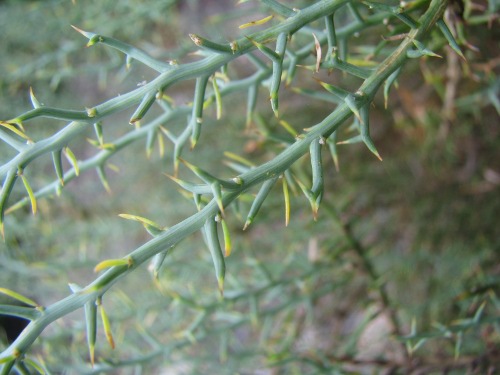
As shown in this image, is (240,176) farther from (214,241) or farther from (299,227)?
(299,227)

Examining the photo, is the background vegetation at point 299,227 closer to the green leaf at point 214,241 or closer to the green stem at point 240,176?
the green stem at point 240,176

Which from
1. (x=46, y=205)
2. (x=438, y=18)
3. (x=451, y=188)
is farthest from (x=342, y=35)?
(x=46, y=205)

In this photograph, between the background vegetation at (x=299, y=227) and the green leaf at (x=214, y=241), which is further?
the background vegetation at (x=299, y=227)

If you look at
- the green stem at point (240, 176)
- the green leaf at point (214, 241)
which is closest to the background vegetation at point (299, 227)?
the green stem at point (240, 176)

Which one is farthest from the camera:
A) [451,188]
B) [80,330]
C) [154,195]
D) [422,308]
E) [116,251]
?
[116,251]

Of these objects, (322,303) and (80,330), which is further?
(322,303)

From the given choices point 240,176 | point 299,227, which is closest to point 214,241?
point 240,176

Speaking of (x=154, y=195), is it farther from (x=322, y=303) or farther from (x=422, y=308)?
(x=422, y=308)

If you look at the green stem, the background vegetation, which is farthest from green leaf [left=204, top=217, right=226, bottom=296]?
the background vegetation
